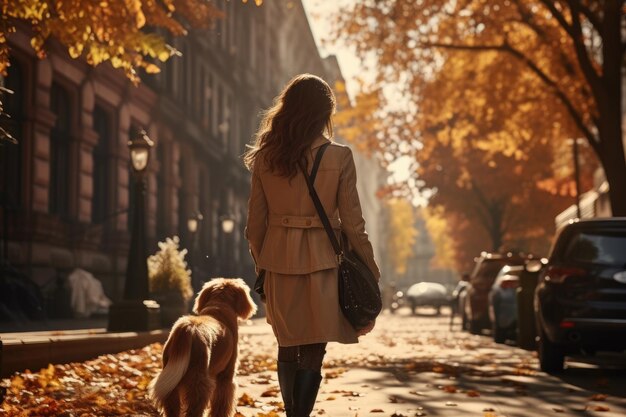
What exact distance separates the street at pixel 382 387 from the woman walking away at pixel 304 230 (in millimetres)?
1381

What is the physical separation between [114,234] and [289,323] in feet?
70.2

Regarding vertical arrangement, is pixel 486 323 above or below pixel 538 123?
below

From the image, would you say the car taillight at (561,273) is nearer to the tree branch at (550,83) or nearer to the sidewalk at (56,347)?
the sidewalk at (56,347)

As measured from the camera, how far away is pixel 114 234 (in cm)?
2686

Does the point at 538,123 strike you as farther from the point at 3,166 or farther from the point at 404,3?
the point at 3,166

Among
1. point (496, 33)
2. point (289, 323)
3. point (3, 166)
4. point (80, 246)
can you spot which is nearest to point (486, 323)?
point (496, 33)

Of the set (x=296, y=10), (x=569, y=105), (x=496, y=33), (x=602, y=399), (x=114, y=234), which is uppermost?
(x=296, y=10)

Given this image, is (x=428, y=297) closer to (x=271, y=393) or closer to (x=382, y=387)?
(x=382, y=387)

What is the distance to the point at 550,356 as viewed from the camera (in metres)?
12.5

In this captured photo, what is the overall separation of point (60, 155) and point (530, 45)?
33.3ft

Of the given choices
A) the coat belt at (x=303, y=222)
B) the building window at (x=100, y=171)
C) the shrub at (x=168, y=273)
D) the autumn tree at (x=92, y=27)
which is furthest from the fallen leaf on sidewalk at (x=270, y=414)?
the building window at (x=100, y=171)

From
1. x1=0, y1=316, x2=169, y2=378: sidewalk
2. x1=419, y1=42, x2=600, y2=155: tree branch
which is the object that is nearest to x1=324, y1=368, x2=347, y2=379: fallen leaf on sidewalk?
x1=0, y1=316, x2=169, y2=378: sidewalk

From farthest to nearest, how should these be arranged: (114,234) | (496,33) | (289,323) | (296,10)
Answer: (296,10), (114,234), (496,33), (289,323)

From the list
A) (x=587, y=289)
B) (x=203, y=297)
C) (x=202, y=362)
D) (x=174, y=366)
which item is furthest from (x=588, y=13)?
(x=174, y=366)
